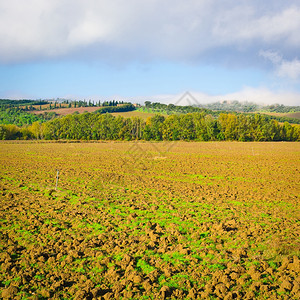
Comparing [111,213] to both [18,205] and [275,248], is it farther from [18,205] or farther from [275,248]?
[275,248]

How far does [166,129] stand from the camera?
95.1 metres

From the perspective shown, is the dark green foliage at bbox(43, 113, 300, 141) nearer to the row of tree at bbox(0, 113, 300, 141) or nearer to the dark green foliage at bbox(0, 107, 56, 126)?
the row of tree at bbox(0, 113, 300, 141)

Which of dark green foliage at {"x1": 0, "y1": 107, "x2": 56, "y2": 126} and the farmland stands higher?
dark green foliage at {"x1": 0, "y1": 107, "x2": 56, "y2": 126}

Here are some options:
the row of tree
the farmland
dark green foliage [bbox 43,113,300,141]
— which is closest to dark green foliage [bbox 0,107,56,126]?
the row of tree

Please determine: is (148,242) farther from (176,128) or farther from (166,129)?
(166,129)

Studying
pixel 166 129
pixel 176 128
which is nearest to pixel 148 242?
pixel 176 128

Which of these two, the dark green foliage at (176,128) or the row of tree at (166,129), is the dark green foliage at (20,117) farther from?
the dark green foliage at (176,128)

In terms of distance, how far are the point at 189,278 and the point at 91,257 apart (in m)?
2.83

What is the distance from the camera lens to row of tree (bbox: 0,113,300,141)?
293 ft

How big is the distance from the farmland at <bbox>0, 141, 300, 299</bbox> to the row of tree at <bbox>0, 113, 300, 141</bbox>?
77.0m

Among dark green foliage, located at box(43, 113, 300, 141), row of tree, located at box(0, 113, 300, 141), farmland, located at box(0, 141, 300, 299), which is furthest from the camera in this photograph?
row of tree, located at box(0, 113, 300, 141)

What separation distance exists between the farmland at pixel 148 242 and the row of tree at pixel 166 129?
7702 centimetres

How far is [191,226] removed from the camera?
30.1 feet

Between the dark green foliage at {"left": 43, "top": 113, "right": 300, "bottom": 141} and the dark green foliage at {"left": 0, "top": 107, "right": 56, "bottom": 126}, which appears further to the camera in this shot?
the dark green foliage at {"left": 0, "top": 107, "right": 56, "bottom": 126}
